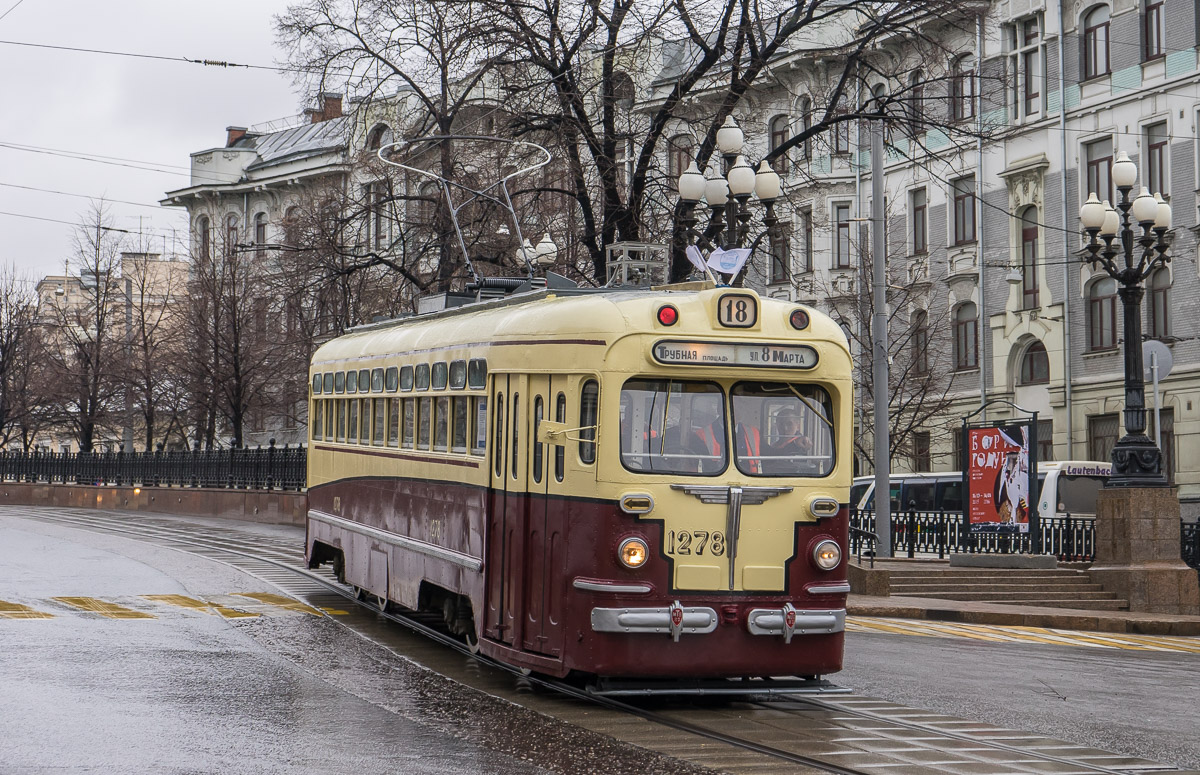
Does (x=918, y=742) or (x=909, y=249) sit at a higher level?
(x=909, y=249)

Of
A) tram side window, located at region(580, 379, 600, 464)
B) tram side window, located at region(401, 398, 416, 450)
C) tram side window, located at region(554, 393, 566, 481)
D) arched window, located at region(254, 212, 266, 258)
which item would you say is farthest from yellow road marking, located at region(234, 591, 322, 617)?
arched window, located at region(254, 212, 266, 258)

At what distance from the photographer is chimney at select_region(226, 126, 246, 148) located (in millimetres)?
74575

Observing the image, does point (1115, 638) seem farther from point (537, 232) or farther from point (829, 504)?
point (537, 232)

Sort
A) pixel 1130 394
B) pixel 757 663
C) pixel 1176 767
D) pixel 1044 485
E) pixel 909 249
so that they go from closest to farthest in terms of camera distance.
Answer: pixel 1176 767 → pixel 757 663 → pixel 1130 394 → pixel 1044 485 → pixel 909 249

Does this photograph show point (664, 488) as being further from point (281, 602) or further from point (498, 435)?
point (281, 602)

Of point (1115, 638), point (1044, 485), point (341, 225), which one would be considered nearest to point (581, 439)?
point (1115, 638)

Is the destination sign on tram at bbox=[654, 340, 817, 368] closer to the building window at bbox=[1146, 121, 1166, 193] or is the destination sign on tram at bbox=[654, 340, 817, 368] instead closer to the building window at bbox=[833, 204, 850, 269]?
the building window at bbox=[1146, 121, 1166, 193]

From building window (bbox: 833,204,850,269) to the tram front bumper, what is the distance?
126ft

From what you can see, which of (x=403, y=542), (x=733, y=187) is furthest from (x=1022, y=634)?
(x=403, y=542)

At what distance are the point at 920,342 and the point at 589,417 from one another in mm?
35880

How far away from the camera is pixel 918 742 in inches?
385

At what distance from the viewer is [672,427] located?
1090cm

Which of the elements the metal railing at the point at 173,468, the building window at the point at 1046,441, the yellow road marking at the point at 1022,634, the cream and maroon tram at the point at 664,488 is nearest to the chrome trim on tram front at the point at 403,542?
the cream and maroon tram at the point at 664,488

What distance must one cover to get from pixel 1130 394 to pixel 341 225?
48.5 ft
